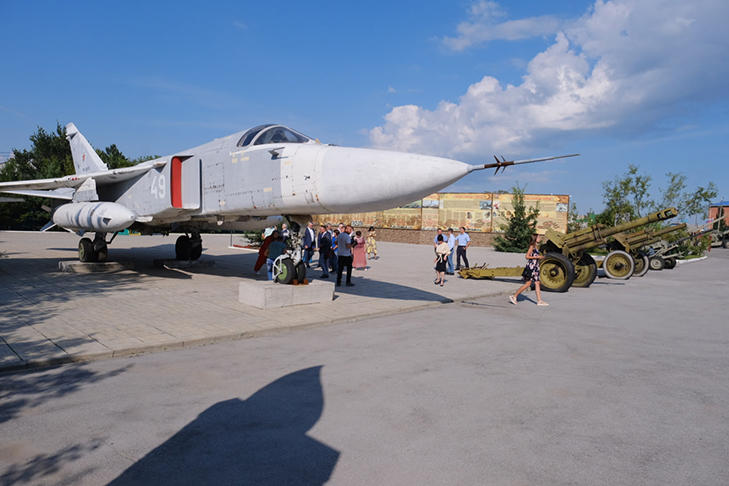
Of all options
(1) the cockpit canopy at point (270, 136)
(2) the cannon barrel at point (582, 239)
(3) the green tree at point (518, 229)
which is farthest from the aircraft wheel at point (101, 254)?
(3) the green tree at point (518, 229)

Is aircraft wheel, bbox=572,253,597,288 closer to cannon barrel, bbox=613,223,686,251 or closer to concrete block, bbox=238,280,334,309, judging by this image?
cannon barrel, bbox=613,223,686,251

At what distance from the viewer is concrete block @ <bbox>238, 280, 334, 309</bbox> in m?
8.41

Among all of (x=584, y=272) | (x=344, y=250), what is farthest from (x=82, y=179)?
(x=584, y=272)

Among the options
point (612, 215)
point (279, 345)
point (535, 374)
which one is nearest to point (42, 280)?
point (279, 345)

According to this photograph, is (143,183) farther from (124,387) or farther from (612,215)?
(612,215)

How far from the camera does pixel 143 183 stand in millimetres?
11242

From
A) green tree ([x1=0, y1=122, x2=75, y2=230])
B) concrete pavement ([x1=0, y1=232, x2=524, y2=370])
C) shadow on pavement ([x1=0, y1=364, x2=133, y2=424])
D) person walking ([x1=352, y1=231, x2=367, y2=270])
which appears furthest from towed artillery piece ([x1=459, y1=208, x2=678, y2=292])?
green tree ([x1=0, y1=122, x2=75, y2=230])

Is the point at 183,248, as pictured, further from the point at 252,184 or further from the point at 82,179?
the point at 252,184

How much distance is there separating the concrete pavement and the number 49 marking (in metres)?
2.13

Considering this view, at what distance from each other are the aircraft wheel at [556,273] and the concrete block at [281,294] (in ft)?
21.0

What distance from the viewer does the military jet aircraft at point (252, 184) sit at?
6336 millimetres

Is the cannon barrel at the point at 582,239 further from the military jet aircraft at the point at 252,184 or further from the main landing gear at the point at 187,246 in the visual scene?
the main landing gear at the point at 187,246

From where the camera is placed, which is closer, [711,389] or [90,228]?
[711,389]

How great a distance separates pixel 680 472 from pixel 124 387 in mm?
4701
